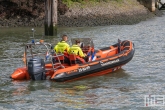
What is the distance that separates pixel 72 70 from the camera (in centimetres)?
1446

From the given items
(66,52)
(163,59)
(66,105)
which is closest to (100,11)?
(163,59)

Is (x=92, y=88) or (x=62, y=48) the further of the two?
(x=62, y=48)

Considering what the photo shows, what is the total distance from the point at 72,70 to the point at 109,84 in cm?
116

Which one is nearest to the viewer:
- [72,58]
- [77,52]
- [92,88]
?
[92,88]

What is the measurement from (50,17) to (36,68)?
12887mm

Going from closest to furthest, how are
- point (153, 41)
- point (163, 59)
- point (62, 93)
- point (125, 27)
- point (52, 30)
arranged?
1. point (62, 93)
2. point (163, 59)
3. point (153, 41)
4. point (52, 30)
5. point (125, 27)

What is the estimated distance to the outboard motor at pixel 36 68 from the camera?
14125 mm

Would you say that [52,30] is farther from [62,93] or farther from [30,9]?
[62,93]

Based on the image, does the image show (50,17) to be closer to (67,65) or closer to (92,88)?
(67,65)

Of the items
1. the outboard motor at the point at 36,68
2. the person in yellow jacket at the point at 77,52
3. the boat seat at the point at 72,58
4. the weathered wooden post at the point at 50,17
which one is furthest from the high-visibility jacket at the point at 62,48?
the weathered wooden post at the point at 50,17

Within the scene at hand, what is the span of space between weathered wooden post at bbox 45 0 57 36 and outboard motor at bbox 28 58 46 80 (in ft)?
40.7

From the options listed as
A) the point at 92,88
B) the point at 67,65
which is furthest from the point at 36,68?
the point at 92,88

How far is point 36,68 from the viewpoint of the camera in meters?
14.2

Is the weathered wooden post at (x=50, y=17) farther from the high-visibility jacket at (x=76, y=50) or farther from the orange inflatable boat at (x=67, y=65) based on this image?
the high-visibility jacket at (x=76, y=50)
